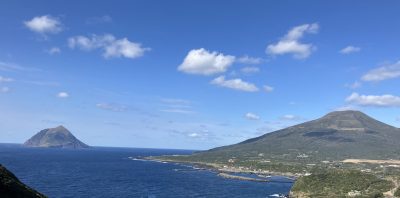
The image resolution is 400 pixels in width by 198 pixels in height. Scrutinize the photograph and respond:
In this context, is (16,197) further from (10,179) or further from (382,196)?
(382,196)

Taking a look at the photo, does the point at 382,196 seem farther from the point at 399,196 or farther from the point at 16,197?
the point at 16,197

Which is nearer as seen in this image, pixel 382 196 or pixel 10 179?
pixel 10 179

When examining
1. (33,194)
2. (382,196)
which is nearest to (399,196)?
(382,196)

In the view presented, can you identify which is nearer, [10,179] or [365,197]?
[10,179]

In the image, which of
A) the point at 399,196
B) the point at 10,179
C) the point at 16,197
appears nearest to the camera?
the point at 16,197

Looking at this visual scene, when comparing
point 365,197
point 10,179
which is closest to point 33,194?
point 10,179

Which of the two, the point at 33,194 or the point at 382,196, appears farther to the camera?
the point at 382,196

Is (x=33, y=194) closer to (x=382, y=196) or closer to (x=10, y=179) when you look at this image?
(x=10, y=179)

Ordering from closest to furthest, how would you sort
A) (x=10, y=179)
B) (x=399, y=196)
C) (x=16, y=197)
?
(x=16, y=197) < (x=10, y=179) < (x=399, y=196)
